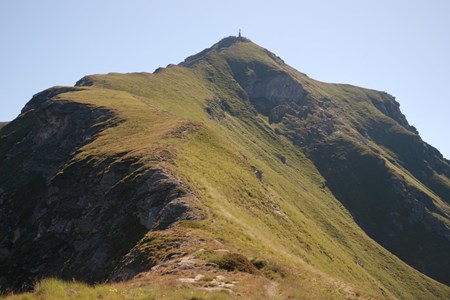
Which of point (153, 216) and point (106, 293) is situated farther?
point (153, 216)

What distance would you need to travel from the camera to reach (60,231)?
5597 cm

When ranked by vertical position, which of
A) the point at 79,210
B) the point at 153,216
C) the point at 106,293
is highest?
the point at 106,293

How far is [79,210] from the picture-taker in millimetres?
57188

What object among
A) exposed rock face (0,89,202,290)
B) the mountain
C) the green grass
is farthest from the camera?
exposed rock face (0,89,202,290)

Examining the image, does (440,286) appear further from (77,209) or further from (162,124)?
(77,209)

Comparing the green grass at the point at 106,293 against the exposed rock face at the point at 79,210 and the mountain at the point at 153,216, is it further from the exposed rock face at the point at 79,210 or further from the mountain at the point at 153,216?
the exposed rock face at the point at 79,210

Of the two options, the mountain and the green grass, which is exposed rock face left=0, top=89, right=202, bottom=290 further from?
the green grass

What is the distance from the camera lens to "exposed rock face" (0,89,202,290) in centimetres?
4241

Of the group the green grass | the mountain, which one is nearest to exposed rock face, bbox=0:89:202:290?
the mountain

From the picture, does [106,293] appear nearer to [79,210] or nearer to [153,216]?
[153,216]

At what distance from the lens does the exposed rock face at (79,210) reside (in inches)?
1670

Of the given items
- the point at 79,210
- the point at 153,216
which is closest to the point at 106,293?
the point at 153,216

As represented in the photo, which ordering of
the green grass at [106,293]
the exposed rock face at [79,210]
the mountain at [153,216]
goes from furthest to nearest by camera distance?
the exposed rock face at [79,210] < the mountain at [153,216] < the green grass at [106,293]

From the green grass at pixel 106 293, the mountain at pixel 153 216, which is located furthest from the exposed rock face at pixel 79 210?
the green grass at pixel 106 293
